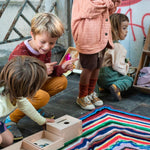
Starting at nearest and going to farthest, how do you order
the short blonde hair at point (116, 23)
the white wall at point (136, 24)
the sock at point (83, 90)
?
the sock at point (83, 90)
the short blonde hair at point (116, 23)
the white wall at point (136, 24)

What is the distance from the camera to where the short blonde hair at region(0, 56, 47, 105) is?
4.53ft

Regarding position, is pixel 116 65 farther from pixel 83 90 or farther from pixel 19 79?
pixel 19 79

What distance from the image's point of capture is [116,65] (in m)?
2.62

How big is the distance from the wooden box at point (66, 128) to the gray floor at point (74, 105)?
0.92 ft

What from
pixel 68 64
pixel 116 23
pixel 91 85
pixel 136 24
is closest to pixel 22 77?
pixel 68 64

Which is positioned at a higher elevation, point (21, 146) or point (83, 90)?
point (83, 90)

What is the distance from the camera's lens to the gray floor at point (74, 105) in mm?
2064

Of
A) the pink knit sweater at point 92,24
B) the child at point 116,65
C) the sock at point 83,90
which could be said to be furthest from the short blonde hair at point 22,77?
the child at point 116,65

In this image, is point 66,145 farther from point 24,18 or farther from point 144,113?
point 24,18

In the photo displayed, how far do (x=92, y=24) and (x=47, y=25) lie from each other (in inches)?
18.3

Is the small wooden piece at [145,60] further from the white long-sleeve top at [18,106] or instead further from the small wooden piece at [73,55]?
the white long-sleeve top at [18,106]

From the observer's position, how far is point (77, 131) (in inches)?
70.7

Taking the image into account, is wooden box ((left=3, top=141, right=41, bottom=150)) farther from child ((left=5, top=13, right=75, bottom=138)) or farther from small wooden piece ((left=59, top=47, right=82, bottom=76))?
small wooden piece ((left=59, top=47, right=82, bottom=76))

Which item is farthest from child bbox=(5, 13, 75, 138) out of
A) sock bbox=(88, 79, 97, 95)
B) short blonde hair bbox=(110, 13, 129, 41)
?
short blonde hair bbox=(110, 13, 129, 41)
